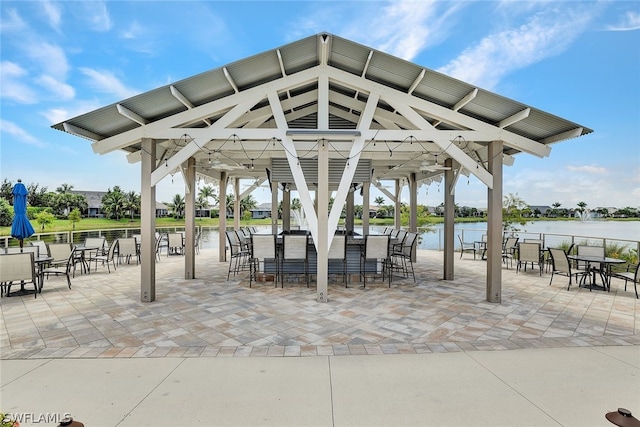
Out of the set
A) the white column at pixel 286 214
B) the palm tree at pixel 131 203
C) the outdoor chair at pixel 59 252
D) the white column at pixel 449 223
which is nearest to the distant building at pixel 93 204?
the palm tree at pixel 131 203

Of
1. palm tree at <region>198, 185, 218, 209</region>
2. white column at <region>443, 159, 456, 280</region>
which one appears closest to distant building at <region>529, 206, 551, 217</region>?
white column at <region>443, 159, 456, 280</region>

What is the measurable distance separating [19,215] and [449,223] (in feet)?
33.1

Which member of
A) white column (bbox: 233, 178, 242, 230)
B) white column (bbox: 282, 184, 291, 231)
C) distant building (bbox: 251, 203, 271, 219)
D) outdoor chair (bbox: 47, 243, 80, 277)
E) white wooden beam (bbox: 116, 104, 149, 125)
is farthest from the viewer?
distant building (bbox: 251, 203, 271, 219)

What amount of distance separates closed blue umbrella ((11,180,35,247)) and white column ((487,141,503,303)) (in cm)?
975

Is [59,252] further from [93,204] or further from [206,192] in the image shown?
[93,204]

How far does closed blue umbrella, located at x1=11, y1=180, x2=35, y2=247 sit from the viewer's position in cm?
658

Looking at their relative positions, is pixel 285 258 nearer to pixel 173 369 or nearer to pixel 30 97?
pixel 173 369

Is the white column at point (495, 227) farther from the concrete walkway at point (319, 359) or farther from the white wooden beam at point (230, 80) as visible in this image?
the white wooden beam at point (230, 80)

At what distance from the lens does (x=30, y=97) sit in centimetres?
2009

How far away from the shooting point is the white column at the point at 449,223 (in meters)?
7.29

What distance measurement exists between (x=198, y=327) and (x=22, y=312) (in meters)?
3.17

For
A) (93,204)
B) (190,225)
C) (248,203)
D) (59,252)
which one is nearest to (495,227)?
(190,225)

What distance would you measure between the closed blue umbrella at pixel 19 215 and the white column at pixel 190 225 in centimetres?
329

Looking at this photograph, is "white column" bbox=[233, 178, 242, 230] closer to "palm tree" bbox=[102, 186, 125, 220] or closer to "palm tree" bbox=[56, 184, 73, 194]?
"palm tree" bbox=[102, 186, 125, 220]
